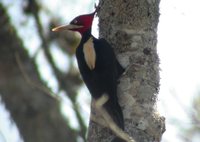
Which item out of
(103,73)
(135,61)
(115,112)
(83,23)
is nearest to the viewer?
(115,112)

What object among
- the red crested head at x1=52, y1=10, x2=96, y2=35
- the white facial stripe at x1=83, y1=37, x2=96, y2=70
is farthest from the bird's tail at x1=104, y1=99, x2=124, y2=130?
the red crested head at x1=52, y1=10, x2=96, y2=35

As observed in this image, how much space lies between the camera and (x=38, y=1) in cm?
620

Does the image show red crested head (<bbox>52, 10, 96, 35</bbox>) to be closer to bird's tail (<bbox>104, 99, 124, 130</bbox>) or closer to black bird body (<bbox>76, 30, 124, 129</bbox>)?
black bird body (<bbox>76, 30, 124, 129</bbox>)

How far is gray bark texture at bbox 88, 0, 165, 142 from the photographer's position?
401cm

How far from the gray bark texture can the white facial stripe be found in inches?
4.9

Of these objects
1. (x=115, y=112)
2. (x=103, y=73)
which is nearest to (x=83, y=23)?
(x=103, y=73)

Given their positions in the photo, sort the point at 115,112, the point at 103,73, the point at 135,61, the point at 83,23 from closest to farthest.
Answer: the point at 115,112
the point at 135,61
the point at 103,73
the point at 83,23

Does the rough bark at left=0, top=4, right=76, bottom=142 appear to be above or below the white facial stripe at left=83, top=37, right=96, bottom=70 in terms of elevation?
below

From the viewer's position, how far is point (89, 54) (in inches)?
174

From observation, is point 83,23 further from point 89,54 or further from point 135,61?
point 135,61

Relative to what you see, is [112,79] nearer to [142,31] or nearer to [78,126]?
[142,31]

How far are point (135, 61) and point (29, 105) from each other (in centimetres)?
97

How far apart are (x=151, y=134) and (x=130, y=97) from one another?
0.96 ft

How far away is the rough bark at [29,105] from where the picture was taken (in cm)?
470
